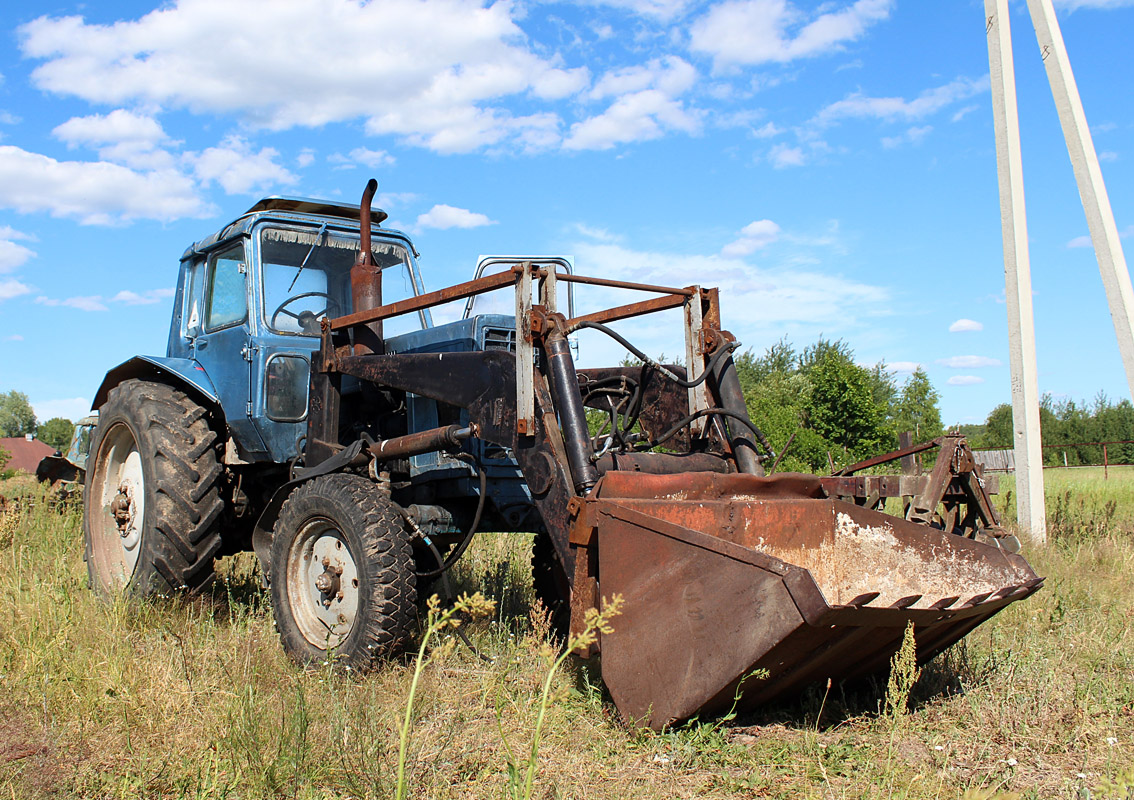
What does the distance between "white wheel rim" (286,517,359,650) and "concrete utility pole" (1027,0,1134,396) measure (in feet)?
18.0

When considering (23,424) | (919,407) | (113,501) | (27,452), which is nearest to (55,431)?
(23,424)

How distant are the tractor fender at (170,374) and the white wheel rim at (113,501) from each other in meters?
0.44

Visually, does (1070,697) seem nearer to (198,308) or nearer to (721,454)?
(721,454)

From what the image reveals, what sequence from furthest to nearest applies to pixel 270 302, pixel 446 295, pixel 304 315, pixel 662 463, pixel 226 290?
pixel 226 290
pixel 304 315
pixel 270 302
pixel 446 295
pixel 662 463

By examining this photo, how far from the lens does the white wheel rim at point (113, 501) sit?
233 inches

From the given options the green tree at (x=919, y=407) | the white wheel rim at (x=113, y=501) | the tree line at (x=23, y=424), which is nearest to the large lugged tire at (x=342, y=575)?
the white wheel rim at (x=113, y=501)

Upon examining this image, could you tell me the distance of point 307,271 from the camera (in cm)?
595

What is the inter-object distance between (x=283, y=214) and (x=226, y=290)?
66cm

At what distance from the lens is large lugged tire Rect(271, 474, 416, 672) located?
4078 millimetres

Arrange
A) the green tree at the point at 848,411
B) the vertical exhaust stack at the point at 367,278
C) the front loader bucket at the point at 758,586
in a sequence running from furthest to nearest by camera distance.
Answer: the green tree at the point at 848,411, the vertical exhaust stack at the point at 367,278, the front loader bucket at the point at 758,586

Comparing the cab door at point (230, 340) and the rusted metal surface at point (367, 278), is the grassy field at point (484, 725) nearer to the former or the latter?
the cab door at point (230, 340)

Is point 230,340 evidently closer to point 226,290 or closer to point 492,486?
point 226,290

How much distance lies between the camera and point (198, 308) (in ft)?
20.2

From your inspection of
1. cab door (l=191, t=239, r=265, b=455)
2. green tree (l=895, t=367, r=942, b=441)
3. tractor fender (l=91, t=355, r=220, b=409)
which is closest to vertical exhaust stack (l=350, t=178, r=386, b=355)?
cab door (l=191, t=239, r=265, b=455)
